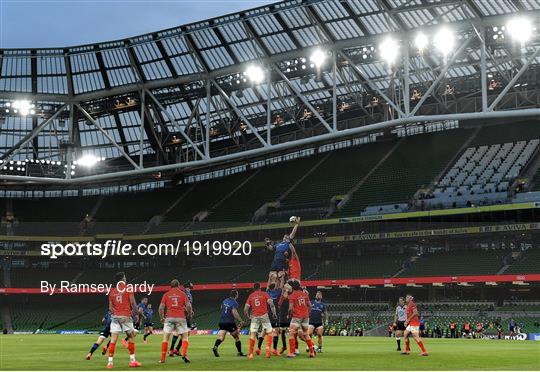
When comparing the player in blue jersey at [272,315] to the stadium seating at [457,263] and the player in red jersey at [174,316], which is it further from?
the stadium seating at [457,263]

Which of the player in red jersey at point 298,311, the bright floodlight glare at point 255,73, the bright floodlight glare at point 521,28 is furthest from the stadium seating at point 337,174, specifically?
the player in red jersey at point 298,311

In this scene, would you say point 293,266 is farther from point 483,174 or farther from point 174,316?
point 483,174

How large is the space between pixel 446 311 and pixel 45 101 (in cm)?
3732

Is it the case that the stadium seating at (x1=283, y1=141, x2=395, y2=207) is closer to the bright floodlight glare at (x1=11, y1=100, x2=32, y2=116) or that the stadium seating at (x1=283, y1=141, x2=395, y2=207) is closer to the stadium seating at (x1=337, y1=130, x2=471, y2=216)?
the stadium seating at (x1=337, y1=130, x2=471, y2=216)

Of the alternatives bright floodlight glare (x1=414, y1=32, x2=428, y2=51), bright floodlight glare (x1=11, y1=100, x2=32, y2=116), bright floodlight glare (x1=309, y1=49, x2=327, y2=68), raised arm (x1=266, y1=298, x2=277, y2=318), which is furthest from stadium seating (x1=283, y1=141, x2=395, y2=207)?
raised arm (x1=266, y1=298, x2=277, y2=318)

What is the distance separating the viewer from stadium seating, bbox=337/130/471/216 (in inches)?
2623

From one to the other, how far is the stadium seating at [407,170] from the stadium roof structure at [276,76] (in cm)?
515

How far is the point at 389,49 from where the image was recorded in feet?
156

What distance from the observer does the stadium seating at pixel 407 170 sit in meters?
66.6

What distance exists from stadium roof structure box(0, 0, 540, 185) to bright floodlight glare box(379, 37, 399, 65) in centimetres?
9

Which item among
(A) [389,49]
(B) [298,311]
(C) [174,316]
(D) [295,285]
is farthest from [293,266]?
(A) [389,49]

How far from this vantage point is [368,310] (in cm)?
6294

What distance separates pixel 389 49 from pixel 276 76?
1266 centimetres

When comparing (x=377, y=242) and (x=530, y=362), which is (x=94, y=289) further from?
(x=530, y=362)
